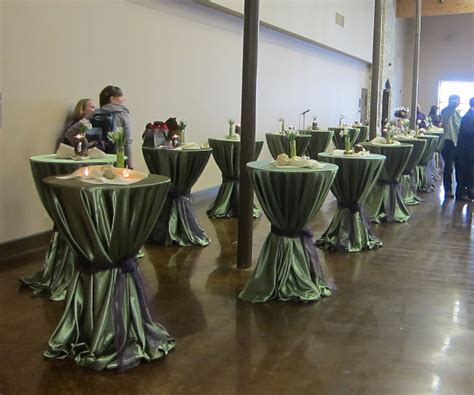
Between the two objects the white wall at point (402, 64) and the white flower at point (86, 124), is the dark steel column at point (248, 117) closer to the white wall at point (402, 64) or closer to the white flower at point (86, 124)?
the white flower at point (86, 124)

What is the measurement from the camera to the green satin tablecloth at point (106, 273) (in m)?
2.82

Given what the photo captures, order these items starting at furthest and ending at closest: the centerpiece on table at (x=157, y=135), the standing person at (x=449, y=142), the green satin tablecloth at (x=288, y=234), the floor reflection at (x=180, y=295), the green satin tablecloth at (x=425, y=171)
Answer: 1. the green satin tablecloth at (x=425, y=171)
2. the standing person at (x=449, y=142)
3. the centerpiece on table at (x=157, y=135)
4. the green satin tablecloth at (x=288, y=234)
5. the floor reflection at (x=180, y=295)

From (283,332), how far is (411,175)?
18.5 feet

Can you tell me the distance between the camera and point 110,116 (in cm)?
537

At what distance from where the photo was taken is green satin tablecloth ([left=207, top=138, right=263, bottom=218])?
682 centimetres

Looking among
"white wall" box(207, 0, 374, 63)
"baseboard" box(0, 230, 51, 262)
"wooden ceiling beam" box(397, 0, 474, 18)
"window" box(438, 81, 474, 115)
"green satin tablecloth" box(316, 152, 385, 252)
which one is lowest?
"baseboard" box(0, 230, 51, 262)

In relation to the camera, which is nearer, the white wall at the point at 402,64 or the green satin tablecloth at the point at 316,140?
the green satin tablecloth at the point at 316,140

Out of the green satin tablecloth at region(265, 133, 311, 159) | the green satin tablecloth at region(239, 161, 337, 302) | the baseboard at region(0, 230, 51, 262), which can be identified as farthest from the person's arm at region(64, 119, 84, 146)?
the green satin tablecloth at region(265, 133, 311, 159)

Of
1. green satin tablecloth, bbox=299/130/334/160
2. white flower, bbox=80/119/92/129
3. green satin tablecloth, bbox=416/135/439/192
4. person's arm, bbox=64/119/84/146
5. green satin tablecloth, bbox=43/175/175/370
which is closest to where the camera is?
green satin tablecloth, bbox=43/175/175/370

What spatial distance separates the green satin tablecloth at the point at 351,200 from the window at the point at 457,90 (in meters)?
15.1

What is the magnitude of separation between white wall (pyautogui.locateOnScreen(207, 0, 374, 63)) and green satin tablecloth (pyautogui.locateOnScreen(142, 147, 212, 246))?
290 cm

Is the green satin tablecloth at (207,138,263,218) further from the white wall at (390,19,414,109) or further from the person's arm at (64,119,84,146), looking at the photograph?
the white wall at (390,19,414,109)

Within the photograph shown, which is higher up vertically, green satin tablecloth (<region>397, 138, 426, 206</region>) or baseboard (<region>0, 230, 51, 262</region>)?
green satin tablecloth (<region>397, 138, 426, 206</region>)

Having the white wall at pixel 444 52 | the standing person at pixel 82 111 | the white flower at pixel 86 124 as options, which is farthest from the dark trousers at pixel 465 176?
the white wall at pixel 444 52
